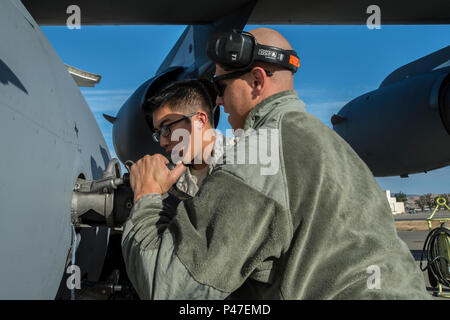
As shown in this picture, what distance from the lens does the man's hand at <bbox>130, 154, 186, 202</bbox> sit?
135 centimetres

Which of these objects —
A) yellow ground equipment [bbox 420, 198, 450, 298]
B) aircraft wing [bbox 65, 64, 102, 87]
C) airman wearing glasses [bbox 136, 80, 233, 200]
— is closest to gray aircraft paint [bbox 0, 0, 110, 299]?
airman wearing glasses [bbox 136, 80, 233, 200]

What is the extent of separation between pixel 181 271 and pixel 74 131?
56.1 inches

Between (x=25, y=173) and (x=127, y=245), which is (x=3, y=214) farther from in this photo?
(x=127, y=245)

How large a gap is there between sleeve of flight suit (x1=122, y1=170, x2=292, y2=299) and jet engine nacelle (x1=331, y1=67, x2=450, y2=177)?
4197mm

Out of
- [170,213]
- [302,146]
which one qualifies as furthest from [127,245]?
[302,146]

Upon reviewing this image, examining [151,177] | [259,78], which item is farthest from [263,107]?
[151,177]

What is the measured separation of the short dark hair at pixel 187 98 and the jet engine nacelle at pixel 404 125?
3.15m

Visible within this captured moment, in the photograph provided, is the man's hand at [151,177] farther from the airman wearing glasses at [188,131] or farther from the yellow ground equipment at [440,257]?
the yellow ground equipment at [440,257]

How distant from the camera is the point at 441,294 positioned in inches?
208

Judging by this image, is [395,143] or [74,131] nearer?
[74,131]

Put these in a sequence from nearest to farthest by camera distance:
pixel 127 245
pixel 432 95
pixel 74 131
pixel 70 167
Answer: pixel 127 245, pixel 70 167, pixel 74 131, pixel 432 95

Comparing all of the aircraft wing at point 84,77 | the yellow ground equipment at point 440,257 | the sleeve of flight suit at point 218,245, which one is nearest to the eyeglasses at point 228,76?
the sleeve of flight suit at point 218,245

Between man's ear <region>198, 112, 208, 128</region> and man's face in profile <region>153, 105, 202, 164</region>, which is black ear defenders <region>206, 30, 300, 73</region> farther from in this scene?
man's ear <region>198, 112, 208, 128</region>

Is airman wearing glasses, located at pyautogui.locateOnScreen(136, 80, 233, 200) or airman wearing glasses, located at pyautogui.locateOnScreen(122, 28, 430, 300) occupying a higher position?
airman wearing glasses, located at pyautogui.locateOnScreen(136, 80, 233, 200)
